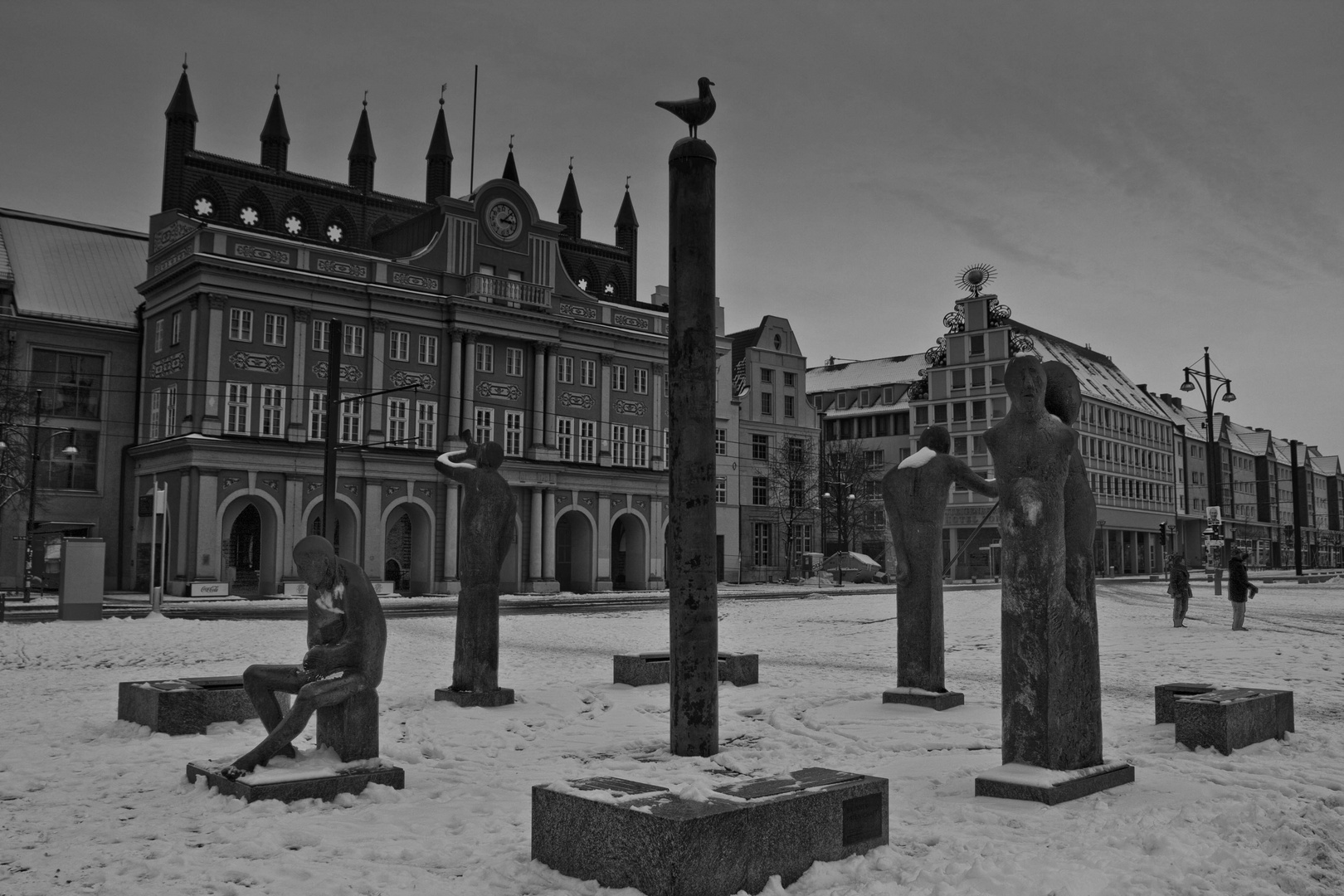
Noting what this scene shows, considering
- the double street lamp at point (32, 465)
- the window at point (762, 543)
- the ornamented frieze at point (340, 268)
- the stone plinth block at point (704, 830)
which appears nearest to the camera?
the stone plinth block at point (704, 830)

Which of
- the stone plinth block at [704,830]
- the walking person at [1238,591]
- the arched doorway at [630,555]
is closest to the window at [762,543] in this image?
the arched doorway at [630,555]

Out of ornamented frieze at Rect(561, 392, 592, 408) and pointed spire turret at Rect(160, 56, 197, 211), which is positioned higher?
pointed spire turret at Rect(160, 56, 197, 211)

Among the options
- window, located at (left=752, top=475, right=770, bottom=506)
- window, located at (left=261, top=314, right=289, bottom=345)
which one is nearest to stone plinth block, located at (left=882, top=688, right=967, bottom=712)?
window, located at (left=261, top=314, right=289, bottom=345)

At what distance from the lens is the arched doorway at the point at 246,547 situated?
1791 inches

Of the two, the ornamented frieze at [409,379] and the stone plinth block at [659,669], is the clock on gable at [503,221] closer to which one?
the ornamented frieze at [409,379]

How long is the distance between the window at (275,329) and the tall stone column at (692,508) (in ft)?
129

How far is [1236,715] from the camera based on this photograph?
29.0ft

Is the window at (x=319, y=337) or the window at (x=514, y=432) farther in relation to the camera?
the window at (x=514, y=432)

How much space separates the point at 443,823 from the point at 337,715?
1.43 meters

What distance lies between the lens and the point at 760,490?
66500mm

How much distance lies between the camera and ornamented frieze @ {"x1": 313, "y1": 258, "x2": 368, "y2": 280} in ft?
149

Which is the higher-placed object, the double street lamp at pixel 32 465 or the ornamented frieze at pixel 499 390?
the ornamented frieze at pixel 499 390

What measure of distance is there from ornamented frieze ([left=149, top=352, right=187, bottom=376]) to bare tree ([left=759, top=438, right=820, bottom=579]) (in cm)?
3269

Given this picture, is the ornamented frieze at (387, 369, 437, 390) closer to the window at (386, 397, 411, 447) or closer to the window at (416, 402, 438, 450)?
the window at (386, 397, 411, 447)
